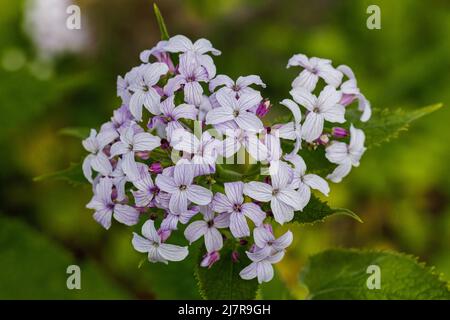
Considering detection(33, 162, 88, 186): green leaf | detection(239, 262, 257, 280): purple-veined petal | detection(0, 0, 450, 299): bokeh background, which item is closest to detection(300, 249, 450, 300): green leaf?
detection(239, 262, 257, 280): purple-veined petal

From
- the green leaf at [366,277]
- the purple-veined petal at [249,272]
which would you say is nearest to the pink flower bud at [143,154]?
the purple-veined petal at [249,272]

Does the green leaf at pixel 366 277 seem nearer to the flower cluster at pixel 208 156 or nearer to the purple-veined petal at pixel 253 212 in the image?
the flower cluster at pixel 208 156

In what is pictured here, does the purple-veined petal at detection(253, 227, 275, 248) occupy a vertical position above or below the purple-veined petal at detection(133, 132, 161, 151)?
below

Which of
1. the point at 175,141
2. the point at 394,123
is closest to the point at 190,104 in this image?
the point at 175,141

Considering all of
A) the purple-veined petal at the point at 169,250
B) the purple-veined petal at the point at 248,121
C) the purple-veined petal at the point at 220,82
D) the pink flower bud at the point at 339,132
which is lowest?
the purple-veined petal at the point at 169,250

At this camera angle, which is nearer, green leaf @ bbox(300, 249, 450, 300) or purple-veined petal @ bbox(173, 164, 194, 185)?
purple-veined petal @ bbox(173, 164, 194, 185)

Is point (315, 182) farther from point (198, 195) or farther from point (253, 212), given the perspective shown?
point (198, 195)

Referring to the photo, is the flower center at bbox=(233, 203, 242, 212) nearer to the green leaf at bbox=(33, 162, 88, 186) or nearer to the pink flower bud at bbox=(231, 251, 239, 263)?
the pink flower bud at bbox=(231, 251, 239, 263)
